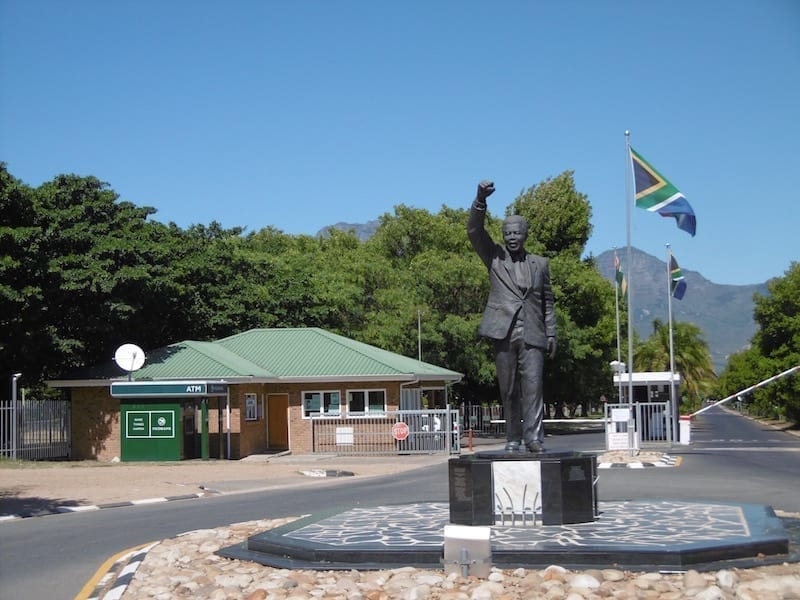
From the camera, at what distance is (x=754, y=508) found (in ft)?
39.4

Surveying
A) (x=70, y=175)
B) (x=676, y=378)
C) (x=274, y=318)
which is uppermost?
(x=70, y=175)

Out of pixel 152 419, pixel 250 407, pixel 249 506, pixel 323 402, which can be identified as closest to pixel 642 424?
pixel 323 402

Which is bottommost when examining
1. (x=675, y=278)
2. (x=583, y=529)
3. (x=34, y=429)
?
(x=583, y=529)

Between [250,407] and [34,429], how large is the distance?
686 centimetres

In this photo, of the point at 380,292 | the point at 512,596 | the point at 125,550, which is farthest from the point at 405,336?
the point at 512,596

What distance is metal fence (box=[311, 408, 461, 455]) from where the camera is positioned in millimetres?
32031

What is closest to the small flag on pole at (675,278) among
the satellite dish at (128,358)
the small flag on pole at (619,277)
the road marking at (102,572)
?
the small flag on pole at (619,277)

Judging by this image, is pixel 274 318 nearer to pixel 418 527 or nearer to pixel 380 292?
pixel 380 292

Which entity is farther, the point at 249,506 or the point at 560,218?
the point at 560,218

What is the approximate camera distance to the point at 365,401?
33.6m

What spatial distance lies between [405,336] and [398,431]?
11.8 metres

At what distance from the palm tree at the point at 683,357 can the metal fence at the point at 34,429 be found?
4554 centimetres

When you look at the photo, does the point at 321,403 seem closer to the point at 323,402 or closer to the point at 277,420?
the point at 323,402

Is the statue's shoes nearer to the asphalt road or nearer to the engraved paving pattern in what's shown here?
the engraved paving pattern
